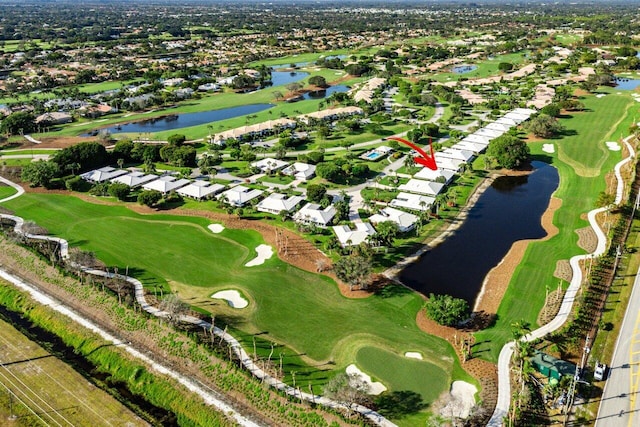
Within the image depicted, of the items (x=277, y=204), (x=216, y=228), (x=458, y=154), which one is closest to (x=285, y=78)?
(x=458, y=154)

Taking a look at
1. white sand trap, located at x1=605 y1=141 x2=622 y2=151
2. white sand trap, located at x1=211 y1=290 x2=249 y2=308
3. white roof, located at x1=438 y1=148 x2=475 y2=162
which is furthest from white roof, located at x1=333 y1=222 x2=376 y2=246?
white sand trap, located at x1=605 y1=141 x2=622 y2=151

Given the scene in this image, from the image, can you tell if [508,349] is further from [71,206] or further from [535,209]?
[71,206]

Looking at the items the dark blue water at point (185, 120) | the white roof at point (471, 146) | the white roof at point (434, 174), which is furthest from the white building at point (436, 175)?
the dark blue water at point (185, 120)

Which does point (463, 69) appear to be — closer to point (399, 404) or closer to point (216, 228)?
point (216, 228)

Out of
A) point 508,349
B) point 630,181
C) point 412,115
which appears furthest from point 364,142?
point 508,349

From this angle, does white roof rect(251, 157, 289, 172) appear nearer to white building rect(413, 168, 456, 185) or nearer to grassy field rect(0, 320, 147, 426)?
white building rect(413, 168, 456, 185)

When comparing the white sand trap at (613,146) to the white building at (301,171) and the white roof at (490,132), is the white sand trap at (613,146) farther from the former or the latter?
the white building at (301,171)
